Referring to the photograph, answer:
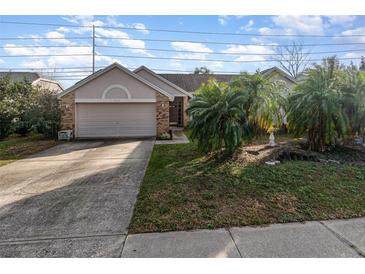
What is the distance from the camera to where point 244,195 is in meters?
4.65

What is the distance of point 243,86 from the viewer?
716 cm

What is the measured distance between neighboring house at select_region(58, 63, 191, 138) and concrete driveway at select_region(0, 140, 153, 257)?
19.3 ft

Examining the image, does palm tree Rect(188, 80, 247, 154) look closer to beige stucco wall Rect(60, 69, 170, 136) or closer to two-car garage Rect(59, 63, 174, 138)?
two-car garage Rect(59, 63, 174, 138)

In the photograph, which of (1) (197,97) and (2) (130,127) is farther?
(2) (130,127)

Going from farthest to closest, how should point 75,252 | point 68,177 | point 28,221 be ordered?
point 68,177 → point 28,221 → point 75,252

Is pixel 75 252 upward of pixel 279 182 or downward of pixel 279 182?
downward

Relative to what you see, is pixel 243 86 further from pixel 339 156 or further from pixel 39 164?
pixel 39 164

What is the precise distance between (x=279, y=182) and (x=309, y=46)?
30745 millimetres

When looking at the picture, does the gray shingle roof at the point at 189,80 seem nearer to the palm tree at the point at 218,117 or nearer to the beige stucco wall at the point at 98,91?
the beige stucco wall at the point at 98,91

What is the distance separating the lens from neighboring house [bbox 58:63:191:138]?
13891 mm

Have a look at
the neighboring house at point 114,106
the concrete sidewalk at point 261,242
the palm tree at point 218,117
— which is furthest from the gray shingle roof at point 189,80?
the concrete sidewalk at point 261,242

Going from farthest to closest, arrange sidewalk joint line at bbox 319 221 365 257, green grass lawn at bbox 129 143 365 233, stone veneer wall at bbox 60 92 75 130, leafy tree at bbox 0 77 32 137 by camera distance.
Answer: leafy tree at bbox 0 77 32 137 < stone veneer wall at bbox 60 92 75 130 < green grass lawn at bbox 129 143 365 233 < sidewalk joint line at bbox 319 221 365 257

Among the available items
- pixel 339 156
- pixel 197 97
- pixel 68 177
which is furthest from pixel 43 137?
pixel 339 156

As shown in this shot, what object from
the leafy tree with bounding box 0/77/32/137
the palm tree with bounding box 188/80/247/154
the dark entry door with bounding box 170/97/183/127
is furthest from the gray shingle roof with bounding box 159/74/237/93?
the palm tree with bounding box 188/80/247/154
